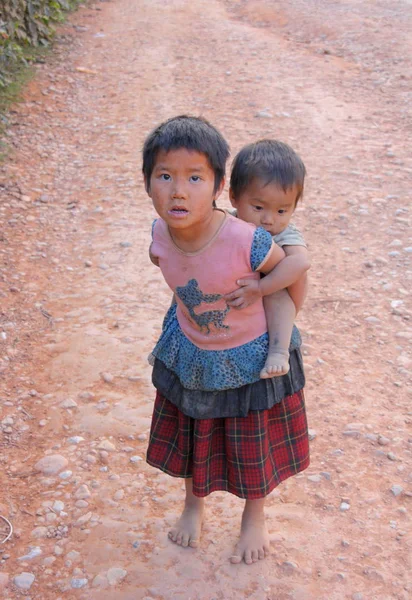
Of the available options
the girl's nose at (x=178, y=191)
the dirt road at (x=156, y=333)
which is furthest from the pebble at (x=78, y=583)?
the girl's nose at (x=178, y=191)

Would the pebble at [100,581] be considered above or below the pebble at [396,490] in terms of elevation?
below

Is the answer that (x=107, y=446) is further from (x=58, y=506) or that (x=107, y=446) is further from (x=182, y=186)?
(x=182, y=186)

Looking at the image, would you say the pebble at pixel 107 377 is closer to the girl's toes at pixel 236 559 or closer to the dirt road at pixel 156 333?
the dirt road at pixel 156 333

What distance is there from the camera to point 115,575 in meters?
2.39

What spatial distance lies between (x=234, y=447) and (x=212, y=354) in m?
Result: 0.31

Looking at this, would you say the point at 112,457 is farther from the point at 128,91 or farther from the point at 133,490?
the point at 128,91

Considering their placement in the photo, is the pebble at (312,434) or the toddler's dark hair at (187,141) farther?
the pebble at (312,434)

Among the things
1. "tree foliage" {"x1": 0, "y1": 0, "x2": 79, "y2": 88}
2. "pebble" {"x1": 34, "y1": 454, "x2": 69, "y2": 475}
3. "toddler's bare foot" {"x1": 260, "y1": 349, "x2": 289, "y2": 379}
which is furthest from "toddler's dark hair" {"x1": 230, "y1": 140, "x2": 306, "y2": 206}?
"tree foliage" {"x1": 0, "y1": 0, "x2": 79, "y2": 88}

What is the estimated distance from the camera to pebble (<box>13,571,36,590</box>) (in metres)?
2.33

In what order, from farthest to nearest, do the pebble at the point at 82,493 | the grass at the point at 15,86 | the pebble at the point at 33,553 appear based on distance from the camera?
the grass at the point at 15,86, the pebble at the point at 82,493, the pebble at the point at 33,553

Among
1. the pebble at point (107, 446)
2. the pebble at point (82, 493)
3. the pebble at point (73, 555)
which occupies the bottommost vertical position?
the pebble at point (107, 446)

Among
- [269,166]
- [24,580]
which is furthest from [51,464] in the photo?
[269,166]

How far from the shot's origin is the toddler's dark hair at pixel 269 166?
1.96 m

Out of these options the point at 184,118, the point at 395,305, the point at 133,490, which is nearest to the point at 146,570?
the point at 133,490
